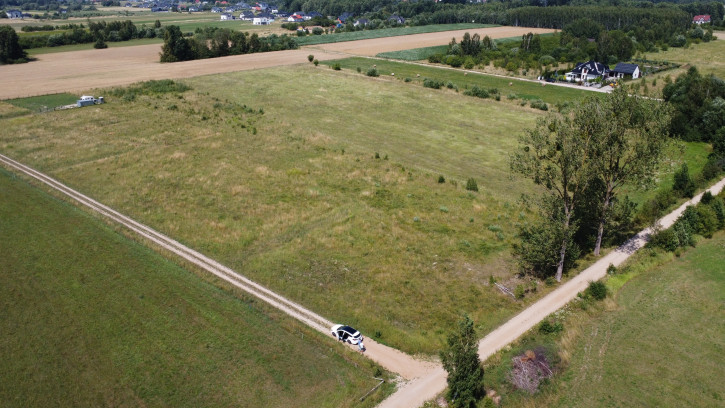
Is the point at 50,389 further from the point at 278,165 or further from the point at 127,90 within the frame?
the point at 127,90

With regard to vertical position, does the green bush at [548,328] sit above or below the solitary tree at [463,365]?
below

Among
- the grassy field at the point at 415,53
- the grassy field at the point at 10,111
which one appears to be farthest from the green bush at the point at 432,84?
the grassy field at the point at 10,111

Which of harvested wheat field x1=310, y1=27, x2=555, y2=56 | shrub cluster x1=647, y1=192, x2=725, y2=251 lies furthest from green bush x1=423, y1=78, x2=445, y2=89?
shrub cluster x1=647, y1=192, x2=725, y2=251

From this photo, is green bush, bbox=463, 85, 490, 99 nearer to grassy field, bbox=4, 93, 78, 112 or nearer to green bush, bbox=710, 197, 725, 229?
green bush, bbox=710, 197, 725, 229

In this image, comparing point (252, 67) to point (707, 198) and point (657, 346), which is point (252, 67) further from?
point (657, 346)

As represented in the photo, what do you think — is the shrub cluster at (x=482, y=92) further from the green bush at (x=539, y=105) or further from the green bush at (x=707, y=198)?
the green bush at (x=707, y=198)
